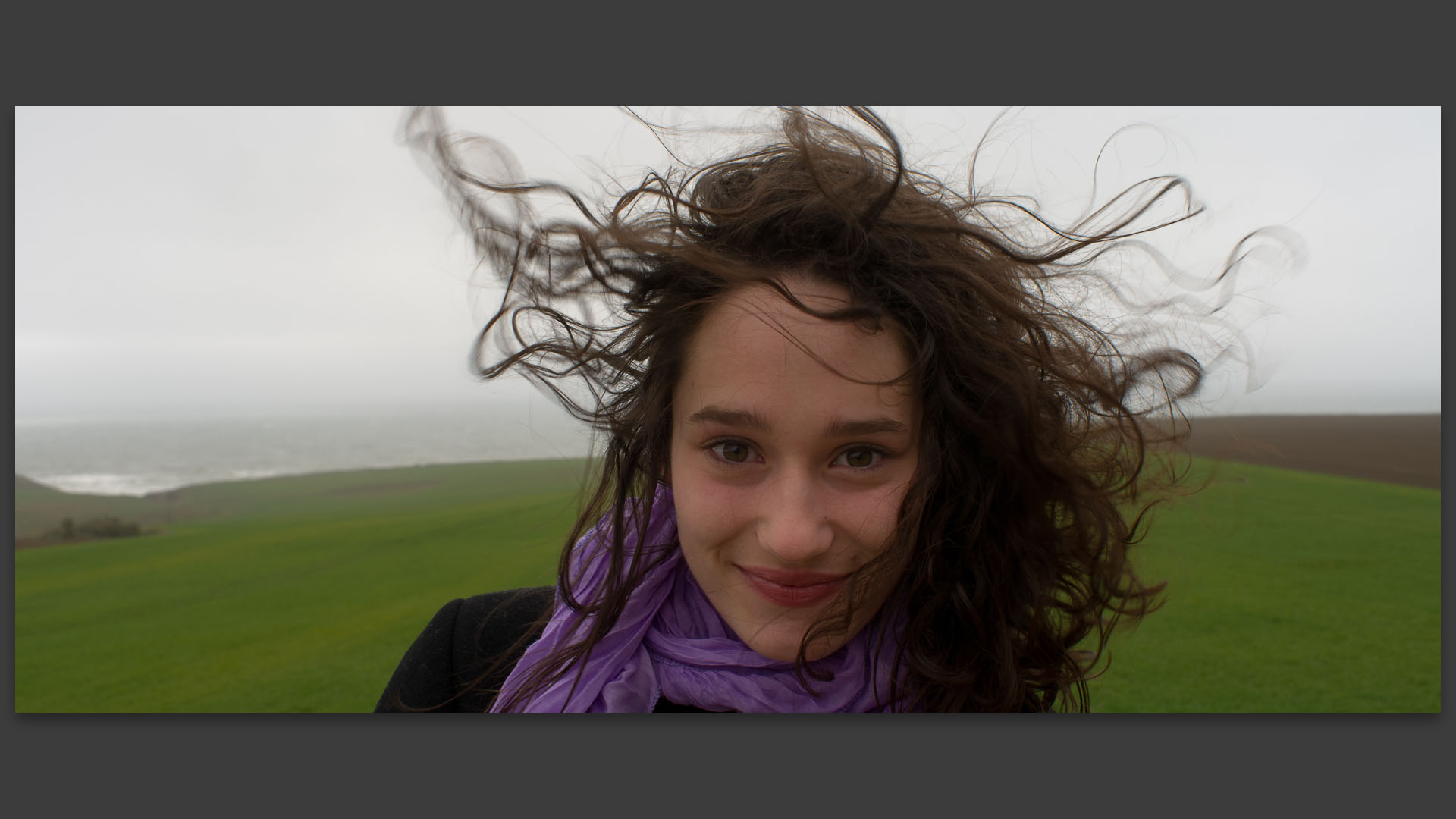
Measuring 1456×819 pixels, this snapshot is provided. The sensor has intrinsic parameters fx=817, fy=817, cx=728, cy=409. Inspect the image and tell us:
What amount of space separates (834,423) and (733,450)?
16cm

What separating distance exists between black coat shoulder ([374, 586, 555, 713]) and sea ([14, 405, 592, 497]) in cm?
39

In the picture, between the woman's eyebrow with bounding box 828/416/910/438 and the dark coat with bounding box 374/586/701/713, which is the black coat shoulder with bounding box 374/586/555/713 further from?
the woman's eyebrow with bounding box 828/416/910/438

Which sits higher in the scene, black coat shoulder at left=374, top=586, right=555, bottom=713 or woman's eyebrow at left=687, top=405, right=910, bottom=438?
woman's eyebrow at left=687, top=405, right=910, bottom=438

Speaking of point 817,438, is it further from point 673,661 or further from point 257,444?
point 257,444

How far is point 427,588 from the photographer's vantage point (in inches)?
90.0

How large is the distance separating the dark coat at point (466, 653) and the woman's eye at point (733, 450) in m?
0.49

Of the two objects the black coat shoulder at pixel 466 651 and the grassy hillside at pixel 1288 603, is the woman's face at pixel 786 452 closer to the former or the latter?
the black coat shoulder at pixel 466 651

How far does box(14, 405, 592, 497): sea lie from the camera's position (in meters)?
1.81

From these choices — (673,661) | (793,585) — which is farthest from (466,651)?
(793,585)

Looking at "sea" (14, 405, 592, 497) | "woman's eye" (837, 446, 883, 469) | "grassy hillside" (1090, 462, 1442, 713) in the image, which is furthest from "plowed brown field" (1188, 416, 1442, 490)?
"sea" (14, 405, 592, 497)

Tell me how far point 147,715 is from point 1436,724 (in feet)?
9.25

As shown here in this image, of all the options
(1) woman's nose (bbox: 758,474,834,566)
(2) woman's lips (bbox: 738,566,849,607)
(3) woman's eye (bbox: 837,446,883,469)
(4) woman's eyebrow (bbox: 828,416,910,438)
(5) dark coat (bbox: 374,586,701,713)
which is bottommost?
(5) dark coat (bbox: 374,586,701,713)

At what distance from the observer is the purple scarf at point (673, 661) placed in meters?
1.31

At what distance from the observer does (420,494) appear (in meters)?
2.35
